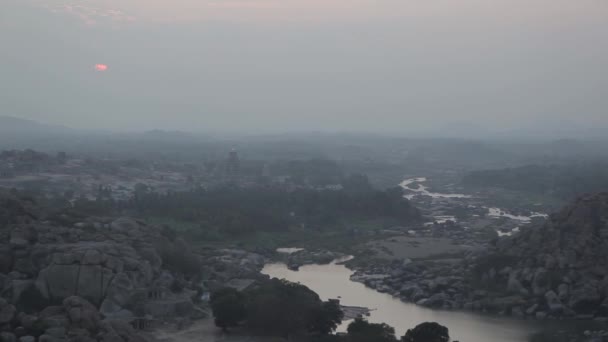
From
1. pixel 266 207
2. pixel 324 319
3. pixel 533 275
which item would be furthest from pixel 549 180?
pixel 324 319

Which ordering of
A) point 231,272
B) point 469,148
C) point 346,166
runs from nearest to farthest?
point 231,272, point 346,166, point 469,148

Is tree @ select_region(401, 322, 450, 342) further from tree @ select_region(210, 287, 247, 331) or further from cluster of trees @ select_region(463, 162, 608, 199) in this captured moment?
cluster of trees @ select_region(463, 162, 608, 199)

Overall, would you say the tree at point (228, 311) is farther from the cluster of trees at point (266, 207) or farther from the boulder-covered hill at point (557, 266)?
the cluster of trees at point (266, 207)

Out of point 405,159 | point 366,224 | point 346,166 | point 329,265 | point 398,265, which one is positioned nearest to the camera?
point 398,265

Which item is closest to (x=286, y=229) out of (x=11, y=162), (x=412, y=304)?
(x=412, y=304)

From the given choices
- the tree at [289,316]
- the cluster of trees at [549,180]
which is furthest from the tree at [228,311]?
the cluster of trees at [549,180]

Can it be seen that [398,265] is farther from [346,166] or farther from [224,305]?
[346,166]

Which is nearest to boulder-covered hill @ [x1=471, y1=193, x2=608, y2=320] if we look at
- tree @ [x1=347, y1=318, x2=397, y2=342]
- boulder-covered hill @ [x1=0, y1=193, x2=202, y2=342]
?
tree @ [x1=347, y1=318, x2=397, y2=342]
